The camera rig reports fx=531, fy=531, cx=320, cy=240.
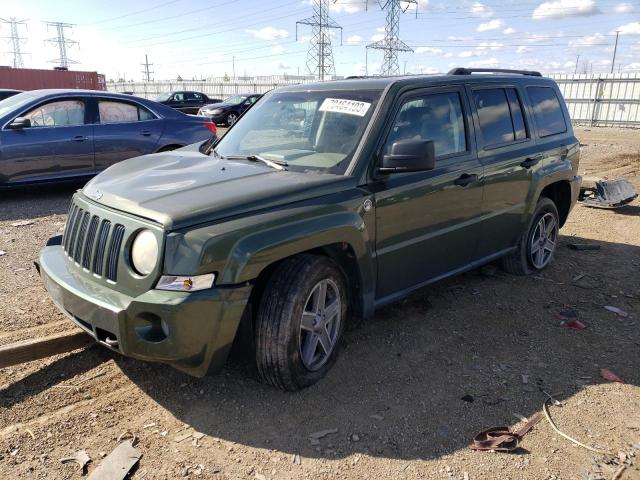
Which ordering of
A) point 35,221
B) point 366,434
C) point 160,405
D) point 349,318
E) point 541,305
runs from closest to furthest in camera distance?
point 366,434, point 160,405, point 349,318, point 541,305, point 35,221

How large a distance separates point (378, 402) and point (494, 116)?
271cm

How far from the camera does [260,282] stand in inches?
122

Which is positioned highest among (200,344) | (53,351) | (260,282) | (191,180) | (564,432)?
(191,180)

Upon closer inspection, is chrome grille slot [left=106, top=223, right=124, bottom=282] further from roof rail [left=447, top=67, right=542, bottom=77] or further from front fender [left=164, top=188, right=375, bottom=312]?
roof rail [left=447, top=67, right=542, bottom=77]

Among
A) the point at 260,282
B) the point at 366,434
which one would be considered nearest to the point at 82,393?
the point at 260,282

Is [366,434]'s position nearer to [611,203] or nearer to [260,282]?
[260,282]

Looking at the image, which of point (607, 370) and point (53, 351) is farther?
point (607, 370)

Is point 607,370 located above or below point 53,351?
below

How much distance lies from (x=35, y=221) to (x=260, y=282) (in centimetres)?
512

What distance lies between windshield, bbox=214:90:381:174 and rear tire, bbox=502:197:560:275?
244 centimetres

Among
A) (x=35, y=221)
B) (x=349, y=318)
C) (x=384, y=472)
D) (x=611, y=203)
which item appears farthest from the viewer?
(x=611, y=203)

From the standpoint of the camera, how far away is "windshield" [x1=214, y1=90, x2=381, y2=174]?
11.8 feet

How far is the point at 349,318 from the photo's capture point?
4.29m

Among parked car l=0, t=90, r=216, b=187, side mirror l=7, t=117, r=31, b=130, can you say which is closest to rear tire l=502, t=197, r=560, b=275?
parked car l=0, t=90, r=216, b=187
